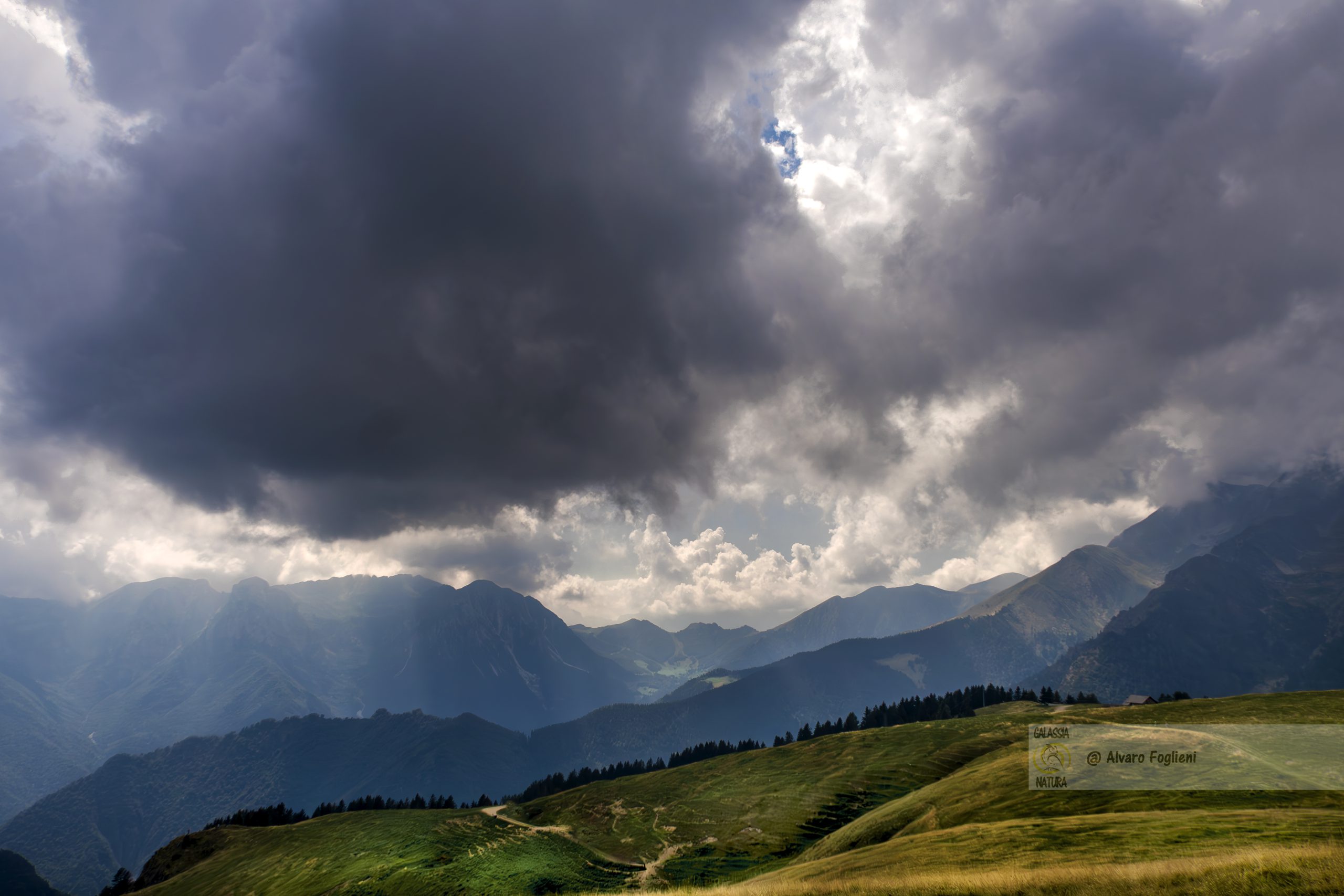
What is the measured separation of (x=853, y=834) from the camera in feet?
224

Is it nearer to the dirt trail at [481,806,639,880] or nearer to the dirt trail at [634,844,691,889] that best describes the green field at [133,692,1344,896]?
the dirt trail at [634,844,691,889]

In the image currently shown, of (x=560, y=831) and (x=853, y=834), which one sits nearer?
(x=853, y=834)

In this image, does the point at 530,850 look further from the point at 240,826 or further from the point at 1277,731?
the point at 240,826

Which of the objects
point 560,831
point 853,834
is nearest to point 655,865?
point 560,831

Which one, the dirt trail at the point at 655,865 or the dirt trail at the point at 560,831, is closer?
the dirt trail at the point at 655,865

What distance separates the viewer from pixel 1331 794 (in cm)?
4781

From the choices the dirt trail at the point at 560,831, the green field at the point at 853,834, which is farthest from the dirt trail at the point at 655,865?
the dirt trail at the point at 560,831

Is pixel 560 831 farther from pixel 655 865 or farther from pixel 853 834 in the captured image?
pixel 853 834

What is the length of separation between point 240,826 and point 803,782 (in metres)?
142

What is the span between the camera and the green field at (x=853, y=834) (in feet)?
93.0

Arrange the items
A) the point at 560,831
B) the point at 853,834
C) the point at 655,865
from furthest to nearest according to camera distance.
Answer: the point at 560,831
the point at 655,865
the point at 853,834

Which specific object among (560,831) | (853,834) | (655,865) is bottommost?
(655,865)

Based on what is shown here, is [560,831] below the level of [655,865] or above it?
above

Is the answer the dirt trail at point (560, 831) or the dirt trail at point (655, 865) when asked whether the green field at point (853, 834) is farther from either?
the dirt trail at point (560, 831)
